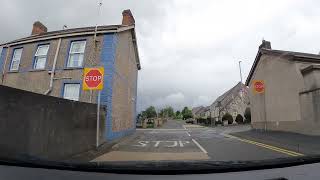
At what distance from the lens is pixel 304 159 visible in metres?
2.87

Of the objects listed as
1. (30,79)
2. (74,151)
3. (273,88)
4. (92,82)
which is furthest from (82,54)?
(273,88)

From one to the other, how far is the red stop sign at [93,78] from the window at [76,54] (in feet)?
21.4

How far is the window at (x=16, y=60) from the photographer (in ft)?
68.7

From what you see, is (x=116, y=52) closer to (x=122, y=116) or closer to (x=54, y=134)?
(x=122, y=116)

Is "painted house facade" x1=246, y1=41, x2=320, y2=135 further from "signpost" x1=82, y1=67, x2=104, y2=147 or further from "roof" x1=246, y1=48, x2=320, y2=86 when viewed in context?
"signpost" x1=82, y1=67, x2=104, y2=147

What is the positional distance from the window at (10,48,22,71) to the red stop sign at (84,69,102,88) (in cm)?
1067

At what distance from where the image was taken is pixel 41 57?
20.0 metres

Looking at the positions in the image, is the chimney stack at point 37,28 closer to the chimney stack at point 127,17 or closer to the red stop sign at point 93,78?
the chimney stack at point 127,17

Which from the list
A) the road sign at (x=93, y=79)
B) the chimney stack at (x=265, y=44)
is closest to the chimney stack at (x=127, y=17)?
the road sign at (x=93, y=79)

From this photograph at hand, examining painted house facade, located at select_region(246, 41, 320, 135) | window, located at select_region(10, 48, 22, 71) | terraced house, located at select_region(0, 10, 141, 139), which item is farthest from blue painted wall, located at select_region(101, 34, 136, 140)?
painted house facade, located at select_region(246, 41, 320, 135)

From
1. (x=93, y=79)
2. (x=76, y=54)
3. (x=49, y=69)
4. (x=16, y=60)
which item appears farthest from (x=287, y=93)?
(x=16, y=60)

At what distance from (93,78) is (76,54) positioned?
7.24 meters

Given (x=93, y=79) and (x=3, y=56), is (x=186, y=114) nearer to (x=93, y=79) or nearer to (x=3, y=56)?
(x=3, y=56)

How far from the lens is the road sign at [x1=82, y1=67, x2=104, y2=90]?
1223 centimetres
